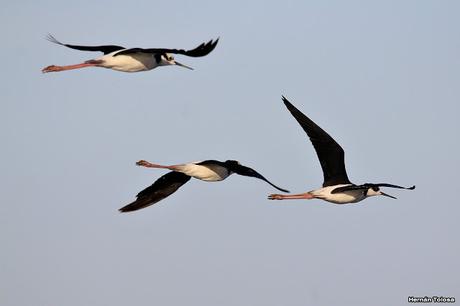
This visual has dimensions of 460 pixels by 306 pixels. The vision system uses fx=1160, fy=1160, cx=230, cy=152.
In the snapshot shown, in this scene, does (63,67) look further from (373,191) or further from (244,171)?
(373,191)

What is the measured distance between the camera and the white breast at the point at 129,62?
28016 millimetres

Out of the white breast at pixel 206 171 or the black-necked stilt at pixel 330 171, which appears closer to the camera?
the white breast at pixel 206 171

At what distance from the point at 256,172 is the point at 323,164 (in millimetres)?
2463

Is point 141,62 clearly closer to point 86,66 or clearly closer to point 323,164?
point 86,66

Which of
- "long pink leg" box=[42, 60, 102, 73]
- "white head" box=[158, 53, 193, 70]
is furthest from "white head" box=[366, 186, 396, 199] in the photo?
"long pink leg" box=[42, 60, 102, 73]

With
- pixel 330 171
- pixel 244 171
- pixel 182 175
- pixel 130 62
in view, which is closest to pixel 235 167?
pixel 244 171

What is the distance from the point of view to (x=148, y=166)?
29.7 metres

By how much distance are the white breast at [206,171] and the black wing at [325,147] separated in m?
2.57

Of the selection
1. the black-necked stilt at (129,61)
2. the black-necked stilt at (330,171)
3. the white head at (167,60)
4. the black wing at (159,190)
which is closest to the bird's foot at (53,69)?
the black-necked stilt at (129,61)

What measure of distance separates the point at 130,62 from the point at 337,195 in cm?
671

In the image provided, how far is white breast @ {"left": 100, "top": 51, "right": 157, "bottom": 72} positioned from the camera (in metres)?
28.0

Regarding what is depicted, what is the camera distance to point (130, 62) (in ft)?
92.3

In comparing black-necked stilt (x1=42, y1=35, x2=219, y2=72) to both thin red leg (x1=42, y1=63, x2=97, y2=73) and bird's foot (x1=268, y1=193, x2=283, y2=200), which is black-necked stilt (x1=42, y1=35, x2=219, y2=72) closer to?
thin red leg (x1=42, y1=63, x2=97, y2=73)

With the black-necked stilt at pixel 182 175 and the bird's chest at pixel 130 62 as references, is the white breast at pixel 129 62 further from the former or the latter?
the black-necked stilt at pixel 182 175
